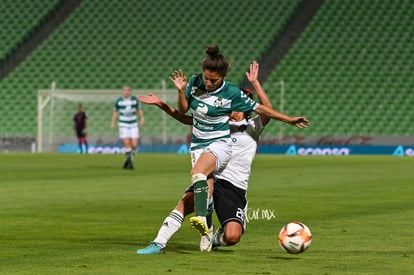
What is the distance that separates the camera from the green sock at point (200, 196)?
385 inches

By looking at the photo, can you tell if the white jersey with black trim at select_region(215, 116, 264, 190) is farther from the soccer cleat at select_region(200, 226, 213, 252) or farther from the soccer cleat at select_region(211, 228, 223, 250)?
the soccer cleat at select_region(200, 226, 213, 252)

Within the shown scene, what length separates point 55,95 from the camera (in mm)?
44750

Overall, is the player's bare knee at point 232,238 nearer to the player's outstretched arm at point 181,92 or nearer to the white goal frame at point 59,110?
the player's outstretched arm at point 181,92

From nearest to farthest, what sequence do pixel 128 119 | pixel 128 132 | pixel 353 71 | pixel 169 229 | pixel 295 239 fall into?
pixel 295 239 → pixel 169 229 → pixel 128 132 → pixel 128 119 → pixel 353 71

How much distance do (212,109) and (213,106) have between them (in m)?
0.03

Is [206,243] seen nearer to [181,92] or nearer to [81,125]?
[181,92]

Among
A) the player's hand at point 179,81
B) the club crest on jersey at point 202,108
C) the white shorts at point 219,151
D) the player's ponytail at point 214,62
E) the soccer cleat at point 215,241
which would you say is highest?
the player's ponytail at point 214,62

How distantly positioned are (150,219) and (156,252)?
13.6 ft

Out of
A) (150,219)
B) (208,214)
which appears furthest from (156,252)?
(150,219)

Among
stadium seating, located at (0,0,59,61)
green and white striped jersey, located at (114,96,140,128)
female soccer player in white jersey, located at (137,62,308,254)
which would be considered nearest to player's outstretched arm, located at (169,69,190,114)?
female soccer player in white jersey, located at (137,62,308,254)

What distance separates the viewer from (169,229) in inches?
390

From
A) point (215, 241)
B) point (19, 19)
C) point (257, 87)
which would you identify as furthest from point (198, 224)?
point (19, 19)

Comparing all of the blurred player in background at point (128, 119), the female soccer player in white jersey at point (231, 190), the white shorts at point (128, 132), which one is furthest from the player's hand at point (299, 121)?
the white shorts at point (128, 132)

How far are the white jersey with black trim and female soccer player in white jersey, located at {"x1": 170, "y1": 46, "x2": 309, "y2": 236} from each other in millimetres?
417
